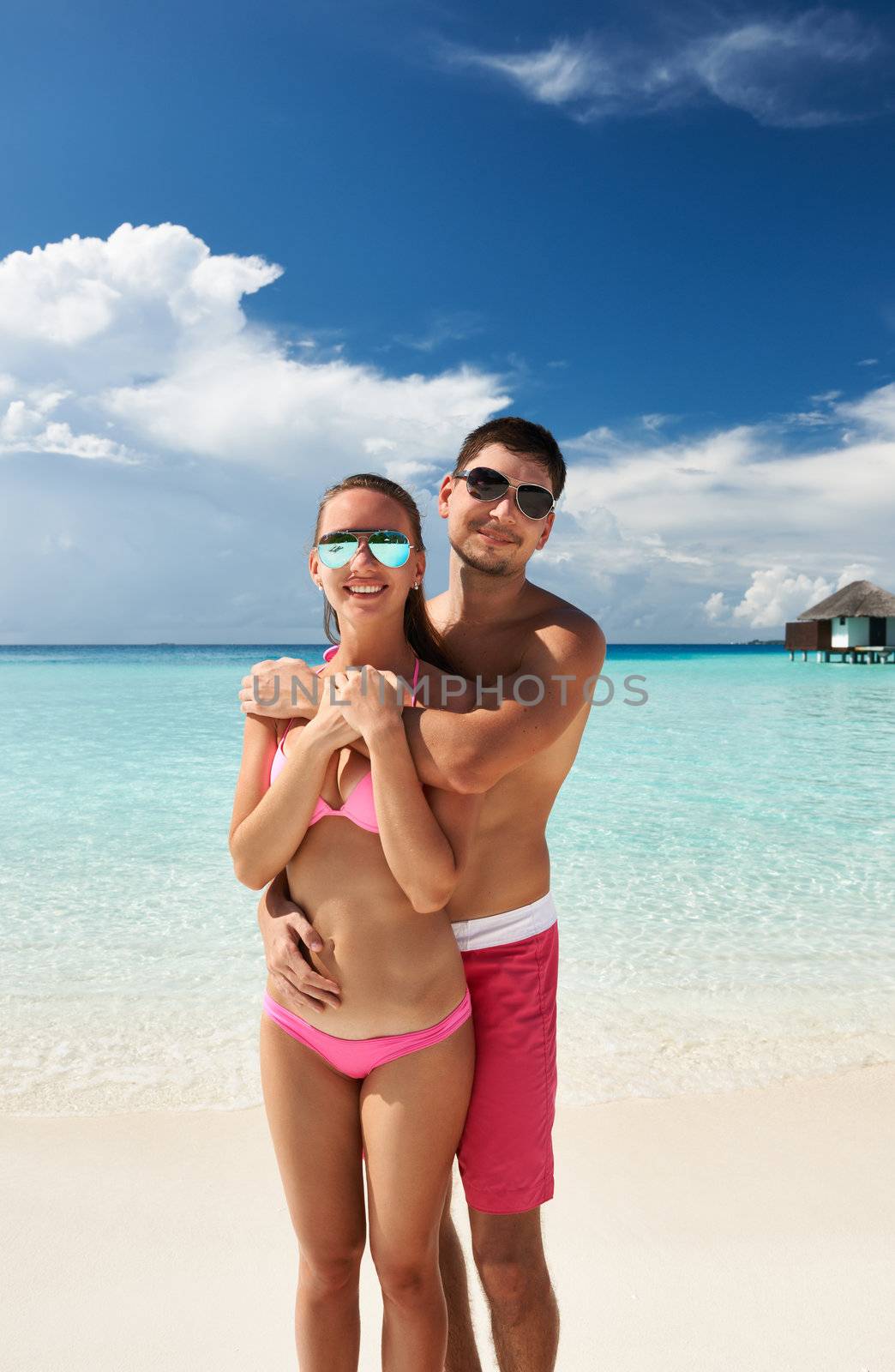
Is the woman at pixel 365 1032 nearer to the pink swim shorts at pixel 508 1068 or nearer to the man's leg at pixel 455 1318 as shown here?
the pink swim shorts at pixel 508 1068

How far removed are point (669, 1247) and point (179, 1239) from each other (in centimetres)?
178

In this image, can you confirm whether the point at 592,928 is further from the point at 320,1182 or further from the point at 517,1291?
the point at 320,1182

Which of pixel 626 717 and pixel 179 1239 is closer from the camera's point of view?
pixel 179 1239

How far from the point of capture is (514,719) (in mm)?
1941

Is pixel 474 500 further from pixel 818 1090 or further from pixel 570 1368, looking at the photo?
pixel 818 1090

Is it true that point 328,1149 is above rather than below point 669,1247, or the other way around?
above

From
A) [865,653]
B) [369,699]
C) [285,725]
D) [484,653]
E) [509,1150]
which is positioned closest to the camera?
[369,699]

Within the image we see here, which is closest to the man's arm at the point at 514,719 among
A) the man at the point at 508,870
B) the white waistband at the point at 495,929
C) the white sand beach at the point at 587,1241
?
the man at the point at 508,870

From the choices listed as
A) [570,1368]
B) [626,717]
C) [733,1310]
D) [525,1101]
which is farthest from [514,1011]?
[626,717]

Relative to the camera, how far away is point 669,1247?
123 inches

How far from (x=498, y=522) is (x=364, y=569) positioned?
0.55m

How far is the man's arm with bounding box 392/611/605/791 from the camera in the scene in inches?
72.3

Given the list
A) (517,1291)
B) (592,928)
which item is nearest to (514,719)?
(517,1291)

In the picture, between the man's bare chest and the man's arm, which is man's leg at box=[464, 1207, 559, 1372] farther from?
the man's bare chest
